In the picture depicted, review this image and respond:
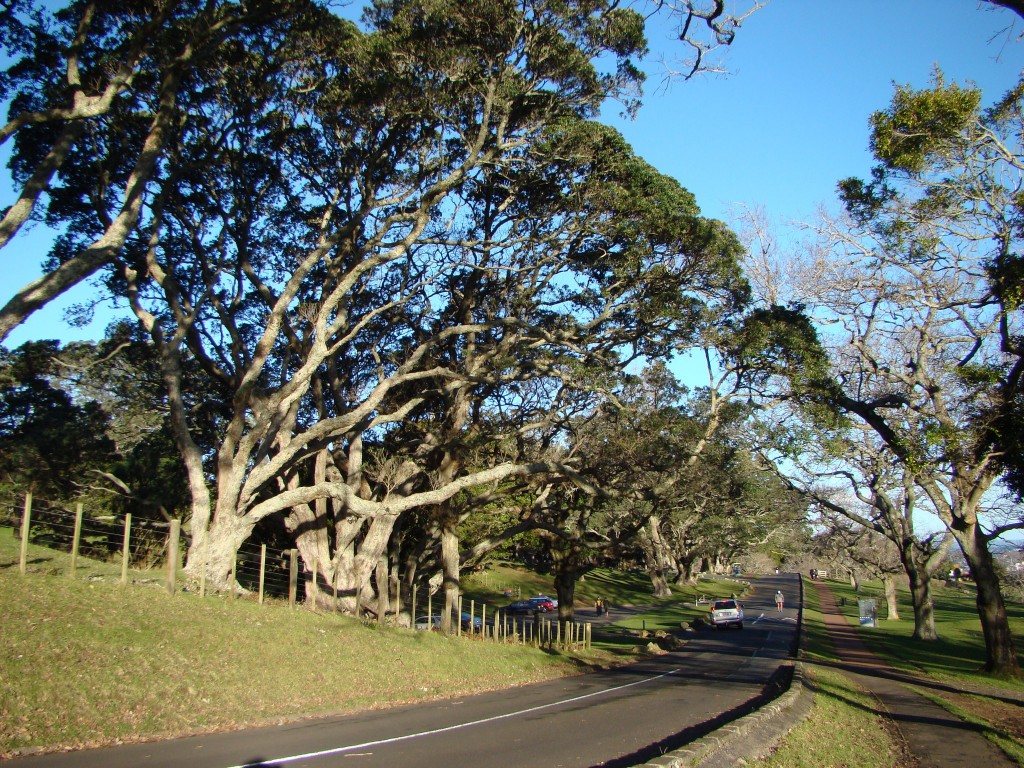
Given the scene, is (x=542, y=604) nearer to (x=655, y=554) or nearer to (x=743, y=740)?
(x=655, y=554)

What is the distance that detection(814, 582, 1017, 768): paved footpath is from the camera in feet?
31.1

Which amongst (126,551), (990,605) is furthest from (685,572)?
(126,551)

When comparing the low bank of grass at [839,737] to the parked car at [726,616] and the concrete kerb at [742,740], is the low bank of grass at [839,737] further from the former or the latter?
the parked car at [726,616]

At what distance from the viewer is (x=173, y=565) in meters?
15.1

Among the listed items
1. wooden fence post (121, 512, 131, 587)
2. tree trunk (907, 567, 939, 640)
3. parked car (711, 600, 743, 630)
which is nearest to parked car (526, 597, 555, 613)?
parked car (711, 600, 743, 630)

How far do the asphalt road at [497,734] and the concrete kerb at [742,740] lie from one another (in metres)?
0.95

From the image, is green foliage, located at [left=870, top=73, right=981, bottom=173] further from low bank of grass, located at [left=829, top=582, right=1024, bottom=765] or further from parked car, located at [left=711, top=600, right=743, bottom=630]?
parked car, located at [left=711, top=600, right=743, bottom=630]

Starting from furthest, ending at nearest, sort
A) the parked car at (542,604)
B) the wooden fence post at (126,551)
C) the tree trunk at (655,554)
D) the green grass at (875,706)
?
the tree trunk at (655,554)
the parked car at (542,604)
the wooden fence post at (126,551)
the green grass at (875,706)

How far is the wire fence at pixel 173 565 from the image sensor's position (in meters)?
15.0

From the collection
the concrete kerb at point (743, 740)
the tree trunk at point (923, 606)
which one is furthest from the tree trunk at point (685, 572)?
the concrete kerb at point (743, 740)

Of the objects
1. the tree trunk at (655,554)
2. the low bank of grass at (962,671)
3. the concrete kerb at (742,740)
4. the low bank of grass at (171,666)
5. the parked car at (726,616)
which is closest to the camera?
the concrete kerb at (742,740)

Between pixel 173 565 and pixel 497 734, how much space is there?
7.62 meters

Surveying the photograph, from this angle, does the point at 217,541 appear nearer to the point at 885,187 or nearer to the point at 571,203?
the point at 571,203

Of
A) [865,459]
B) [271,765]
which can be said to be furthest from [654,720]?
[865,459]
